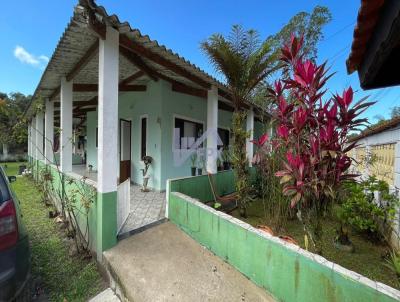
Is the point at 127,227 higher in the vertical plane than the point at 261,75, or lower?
lower

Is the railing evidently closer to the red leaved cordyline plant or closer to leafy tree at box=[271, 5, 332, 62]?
the red leaved cordyline plant

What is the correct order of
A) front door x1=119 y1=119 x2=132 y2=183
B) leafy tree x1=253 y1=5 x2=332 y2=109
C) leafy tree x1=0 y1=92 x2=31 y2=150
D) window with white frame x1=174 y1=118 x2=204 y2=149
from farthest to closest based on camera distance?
leafy tree x1=253 y1=5 x2=332 y2=109 < front door x1=119 y1=119 x2=132 y2=183 < window with white frame x1=174 y1=118 x2=204 y2=149 < leafy tree x1=0 y1=92 x2=31 y2=150

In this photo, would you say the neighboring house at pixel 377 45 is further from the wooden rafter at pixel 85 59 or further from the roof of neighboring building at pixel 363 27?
the wooden rafter at pixel 85 59

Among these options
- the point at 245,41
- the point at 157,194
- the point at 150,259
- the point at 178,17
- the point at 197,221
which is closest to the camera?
the point at 150,259

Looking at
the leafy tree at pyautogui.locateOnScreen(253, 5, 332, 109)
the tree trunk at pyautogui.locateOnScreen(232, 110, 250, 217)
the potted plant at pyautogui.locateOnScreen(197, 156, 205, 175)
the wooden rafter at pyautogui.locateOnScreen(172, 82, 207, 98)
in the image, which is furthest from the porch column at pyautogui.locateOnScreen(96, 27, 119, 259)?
the leafy tree at pyautogui.locateOnScreen(253, 5, 332, 109)

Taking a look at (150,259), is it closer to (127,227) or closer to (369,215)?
(127,227)

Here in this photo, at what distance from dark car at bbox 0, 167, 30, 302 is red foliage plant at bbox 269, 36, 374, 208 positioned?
9.71 feet

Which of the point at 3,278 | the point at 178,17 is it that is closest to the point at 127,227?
the point at 3,278

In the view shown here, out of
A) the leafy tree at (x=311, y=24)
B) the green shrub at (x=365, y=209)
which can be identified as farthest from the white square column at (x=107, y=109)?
the leafy tree at (x=311, y=24)

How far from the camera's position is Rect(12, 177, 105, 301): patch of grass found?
117 inches

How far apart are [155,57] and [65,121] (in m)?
2.77

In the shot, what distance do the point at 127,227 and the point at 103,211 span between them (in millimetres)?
1010

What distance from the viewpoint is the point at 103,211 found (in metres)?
3.30

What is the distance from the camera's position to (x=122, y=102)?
8836 millimetres
